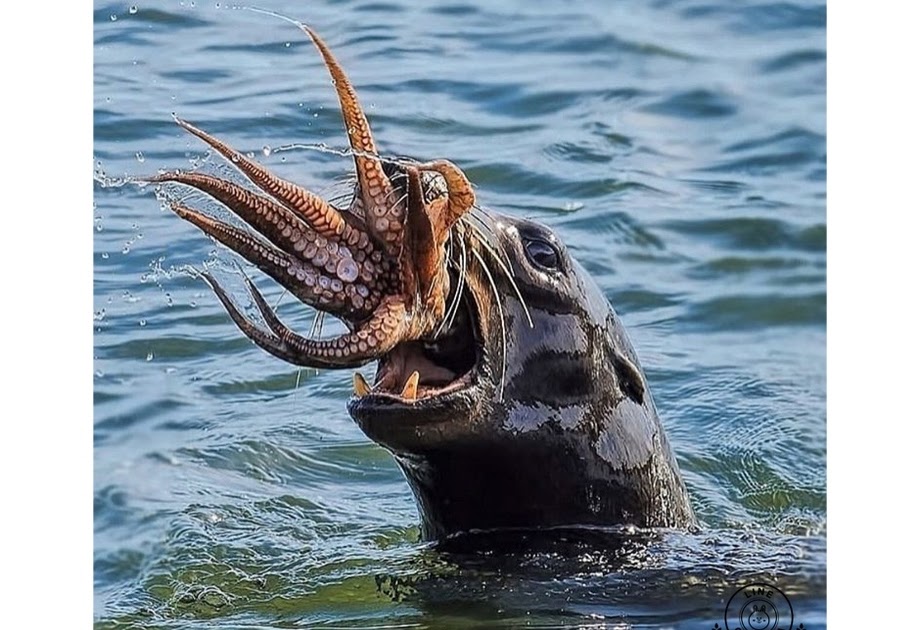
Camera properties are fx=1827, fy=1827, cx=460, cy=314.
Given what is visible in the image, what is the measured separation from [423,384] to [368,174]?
2.42 ft

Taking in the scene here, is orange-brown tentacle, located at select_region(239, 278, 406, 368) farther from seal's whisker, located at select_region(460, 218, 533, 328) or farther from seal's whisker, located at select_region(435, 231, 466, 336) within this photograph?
seal's whisker, located at select_region(460, 218, 533, 328)

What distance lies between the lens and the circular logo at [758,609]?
5355 mm

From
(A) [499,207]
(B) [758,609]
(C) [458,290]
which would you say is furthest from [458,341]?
(A) [499,207]

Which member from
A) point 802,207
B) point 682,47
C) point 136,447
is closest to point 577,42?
point 682,47

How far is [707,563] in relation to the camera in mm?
5488

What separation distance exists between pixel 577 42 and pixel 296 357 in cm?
366

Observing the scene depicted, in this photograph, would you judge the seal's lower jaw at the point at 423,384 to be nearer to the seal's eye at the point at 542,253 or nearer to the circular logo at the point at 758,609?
the seal's eye at the point at 542,253

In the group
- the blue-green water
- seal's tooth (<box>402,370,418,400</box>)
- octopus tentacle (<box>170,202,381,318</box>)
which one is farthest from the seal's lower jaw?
the blue-green water

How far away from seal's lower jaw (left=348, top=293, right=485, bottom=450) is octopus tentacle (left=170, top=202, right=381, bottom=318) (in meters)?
0.31

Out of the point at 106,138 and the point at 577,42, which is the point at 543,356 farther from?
the point at 577,42

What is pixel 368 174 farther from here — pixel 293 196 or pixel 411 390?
pixel 411 390

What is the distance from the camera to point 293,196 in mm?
4641

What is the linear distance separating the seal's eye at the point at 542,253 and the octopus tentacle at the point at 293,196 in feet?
2.79

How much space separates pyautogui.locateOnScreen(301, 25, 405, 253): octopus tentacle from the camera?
183 inches
